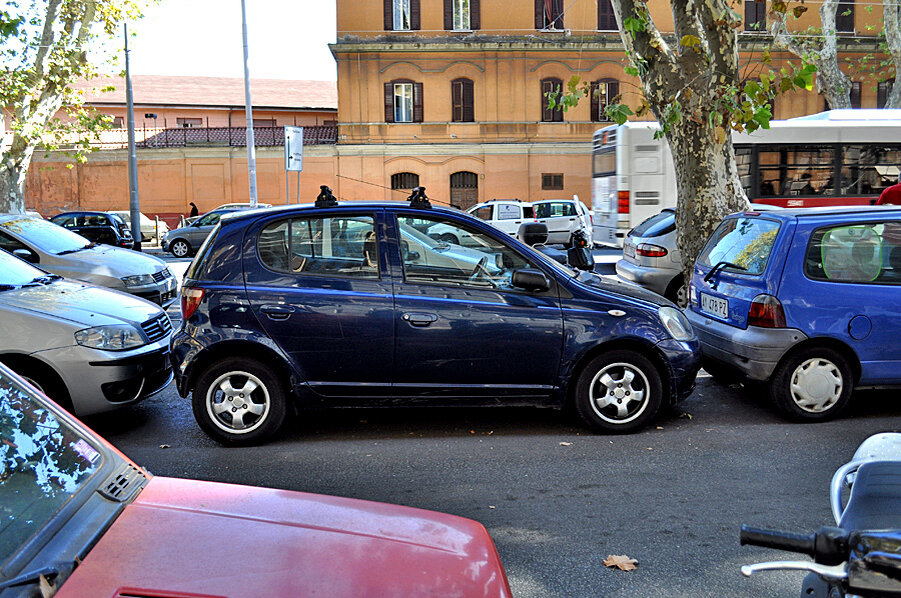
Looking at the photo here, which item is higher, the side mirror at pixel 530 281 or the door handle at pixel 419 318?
the side mirror at pixel 530 281

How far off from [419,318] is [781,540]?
14.5ft

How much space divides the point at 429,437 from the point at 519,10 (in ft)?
108

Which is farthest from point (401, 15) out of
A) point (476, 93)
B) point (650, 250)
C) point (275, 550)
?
point (275, 550)

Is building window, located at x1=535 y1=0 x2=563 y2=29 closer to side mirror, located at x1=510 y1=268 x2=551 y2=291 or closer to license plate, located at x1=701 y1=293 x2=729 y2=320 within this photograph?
license plate, located at x1=701 y1=293 x2=729 y2=320

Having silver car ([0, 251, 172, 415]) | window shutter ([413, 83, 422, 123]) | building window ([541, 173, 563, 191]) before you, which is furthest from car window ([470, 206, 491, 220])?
silver car ([0, 251, 172, 415])

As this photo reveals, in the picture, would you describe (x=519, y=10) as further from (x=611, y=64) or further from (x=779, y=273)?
(x=779, y=273)

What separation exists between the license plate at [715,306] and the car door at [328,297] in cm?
289

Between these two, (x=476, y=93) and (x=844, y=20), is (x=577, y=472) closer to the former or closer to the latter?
(x=476, y=93)

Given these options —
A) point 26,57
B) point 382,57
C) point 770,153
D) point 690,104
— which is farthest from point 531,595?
point 382,57

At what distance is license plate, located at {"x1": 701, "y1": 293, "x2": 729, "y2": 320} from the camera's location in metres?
7.00

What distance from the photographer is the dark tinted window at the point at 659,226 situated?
12.5 metres

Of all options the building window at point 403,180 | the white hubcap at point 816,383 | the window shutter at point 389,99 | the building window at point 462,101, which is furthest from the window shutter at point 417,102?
the white hubcap at point 816,383

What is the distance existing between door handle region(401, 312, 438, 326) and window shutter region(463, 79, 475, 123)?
31.3 metres

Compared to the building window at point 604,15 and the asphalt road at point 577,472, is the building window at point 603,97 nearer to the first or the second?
the building window at point 604,15
